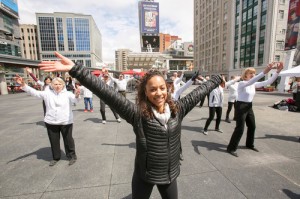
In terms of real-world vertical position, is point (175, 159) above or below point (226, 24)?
below

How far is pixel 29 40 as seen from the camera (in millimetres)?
93125

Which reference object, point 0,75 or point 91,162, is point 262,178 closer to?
point 91,162

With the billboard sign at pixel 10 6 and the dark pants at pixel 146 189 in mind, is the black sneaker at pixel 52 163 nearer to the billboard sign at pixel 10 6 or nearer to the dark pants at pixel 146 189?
the dark pants at pixel 146 189

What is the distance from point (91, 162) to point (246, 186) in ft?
10.2

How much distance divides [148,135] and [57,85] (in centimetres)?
276

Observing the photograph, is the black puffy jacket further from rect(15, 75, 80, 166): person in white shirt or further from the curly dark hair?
rect(15, 75, 80, 166): person in white shirt

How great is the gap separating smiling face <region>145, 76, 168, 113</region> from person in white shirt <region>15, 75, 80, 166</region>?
2641 millimetres

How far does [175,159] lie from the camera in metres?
1.64

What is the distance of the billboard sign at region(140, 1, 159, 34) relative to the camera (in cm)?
4591

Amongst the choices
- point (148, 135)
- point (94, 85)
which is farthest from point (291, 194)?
point (94, 85)

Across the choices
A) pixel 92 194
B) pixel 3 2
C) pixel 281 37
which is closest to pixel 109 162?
pixel 92 194

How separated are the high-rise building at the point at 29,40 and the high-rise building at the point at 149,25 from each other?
259ft

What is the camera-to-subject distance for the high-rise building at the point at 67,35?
87.8 meters

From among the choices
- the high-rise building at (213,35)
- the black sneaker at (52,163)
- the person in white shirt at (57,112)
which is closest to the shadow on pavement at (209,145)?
the person in white shirt at (57,112)
